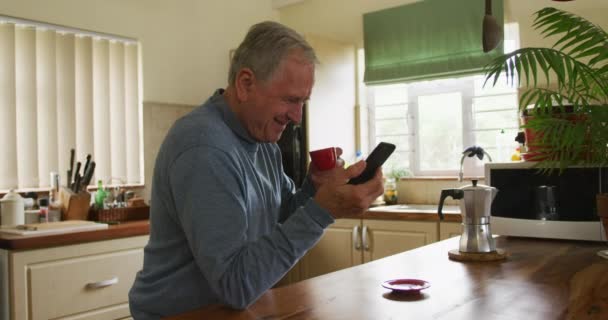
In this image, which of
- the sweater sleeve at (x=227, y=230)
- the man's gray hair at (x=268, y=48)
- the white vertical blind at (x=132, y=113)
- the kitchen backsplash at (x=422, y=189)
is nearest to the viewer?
the sweater sleeve at (x=227, y=230)

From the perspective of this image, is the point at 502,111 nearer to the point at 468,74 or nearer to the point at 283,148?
the point at 468,74

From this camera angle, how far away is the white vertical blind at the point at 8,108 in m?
2.95

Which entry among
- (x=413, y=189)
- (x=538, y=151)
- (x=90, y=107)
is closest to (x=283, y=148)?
(x=413, y=189)

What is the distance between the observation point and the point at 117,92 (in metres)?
3.45

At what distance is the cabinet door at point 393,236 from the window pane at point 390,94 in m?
1.22

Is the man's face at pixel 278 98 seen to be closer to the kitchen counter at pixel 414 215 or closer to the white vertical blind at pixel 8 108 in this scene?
the kitchen counter at pixel 414 215

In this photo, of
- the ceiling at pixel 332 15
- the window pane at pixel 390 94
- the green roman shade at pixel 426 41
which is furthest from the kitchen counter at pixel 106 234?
the ceiling at pixel 332 15

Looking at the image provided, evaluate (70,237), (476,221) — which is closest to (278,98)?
(476,221)

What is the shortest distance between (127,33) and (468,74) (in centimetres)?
213

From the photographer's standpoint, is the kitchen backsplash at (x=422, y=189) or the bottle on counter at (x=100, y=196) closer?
the bottle on counter at (x=100, y=196)

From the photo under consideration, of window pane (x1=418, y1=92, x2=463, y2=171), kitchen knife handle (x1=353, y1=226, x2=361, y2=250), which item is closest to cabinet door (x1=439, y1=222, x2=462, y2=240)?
kitchen knife handle (x1=353, y1=226, x2=361, y2=250)

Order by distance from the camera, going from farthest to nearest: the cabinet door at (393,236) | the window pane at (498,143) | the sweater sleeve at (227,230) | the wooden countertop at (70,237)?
the window pane at (498,143) → the cabinet door at (393,236) → the wooden countertop at (70,237) → the sweater sleeve at (227,230)

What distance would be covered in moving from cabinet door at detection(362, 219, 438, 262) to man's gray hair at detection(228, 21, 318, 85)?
2075 mm

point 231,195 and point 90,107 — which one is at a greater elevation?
point 90,107
